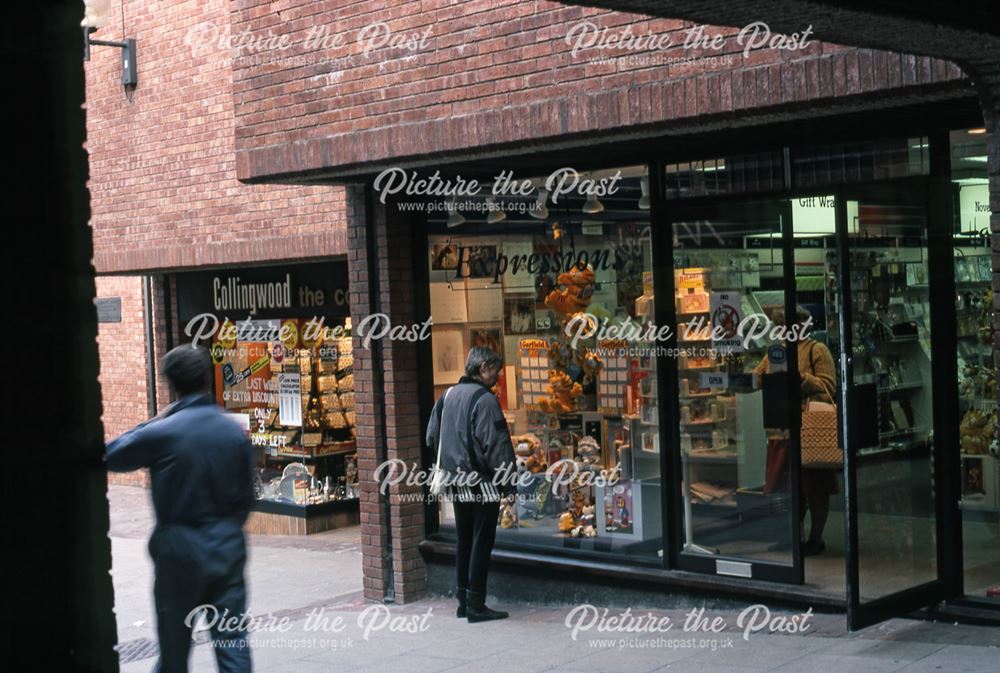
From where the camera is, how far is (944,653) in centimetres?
672

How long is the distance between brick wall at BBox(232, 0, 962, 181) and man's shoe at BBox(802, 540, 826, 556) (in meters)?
3.48

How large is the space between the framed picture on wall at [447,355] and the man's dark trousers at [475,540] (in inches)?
61.4

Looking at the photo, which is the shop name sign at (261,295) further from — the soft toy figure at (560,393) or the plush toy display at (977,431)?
the plush toy display at (977,431)

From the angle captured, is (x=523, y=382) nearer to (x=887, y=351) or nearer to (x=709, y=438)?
(x=709, y=438)

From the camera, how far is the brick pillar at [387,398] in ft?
32.0

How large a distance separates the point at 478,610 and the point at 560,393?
1.81 m

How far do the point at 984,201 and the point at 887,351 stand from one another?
1852 mm

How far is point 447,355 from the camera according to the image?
1006cm

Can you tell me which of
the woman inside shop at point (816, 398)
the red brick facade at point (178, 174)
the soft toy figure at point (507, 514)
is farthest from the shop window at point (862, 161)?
the red brick facade at point (178, 174)

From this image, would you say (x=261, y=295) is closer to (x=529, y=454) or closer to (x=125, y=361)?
(x=125, y=361)

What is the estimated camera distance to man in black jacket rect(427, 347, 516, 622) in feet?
28.0

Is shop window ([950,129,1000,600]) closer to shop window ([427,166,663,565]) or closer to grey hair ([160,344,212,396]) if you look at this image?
shop window ([427,166,663,565])

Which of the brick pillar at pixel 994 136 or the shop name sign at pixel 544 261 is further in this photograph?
the shop name sign at pixel 544 261

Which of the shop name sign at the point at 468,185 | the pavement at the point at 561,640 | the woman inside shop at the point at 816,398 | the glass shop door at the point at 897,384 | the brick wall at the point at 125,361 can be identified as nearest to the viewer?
the pavement at the point at 561,640
